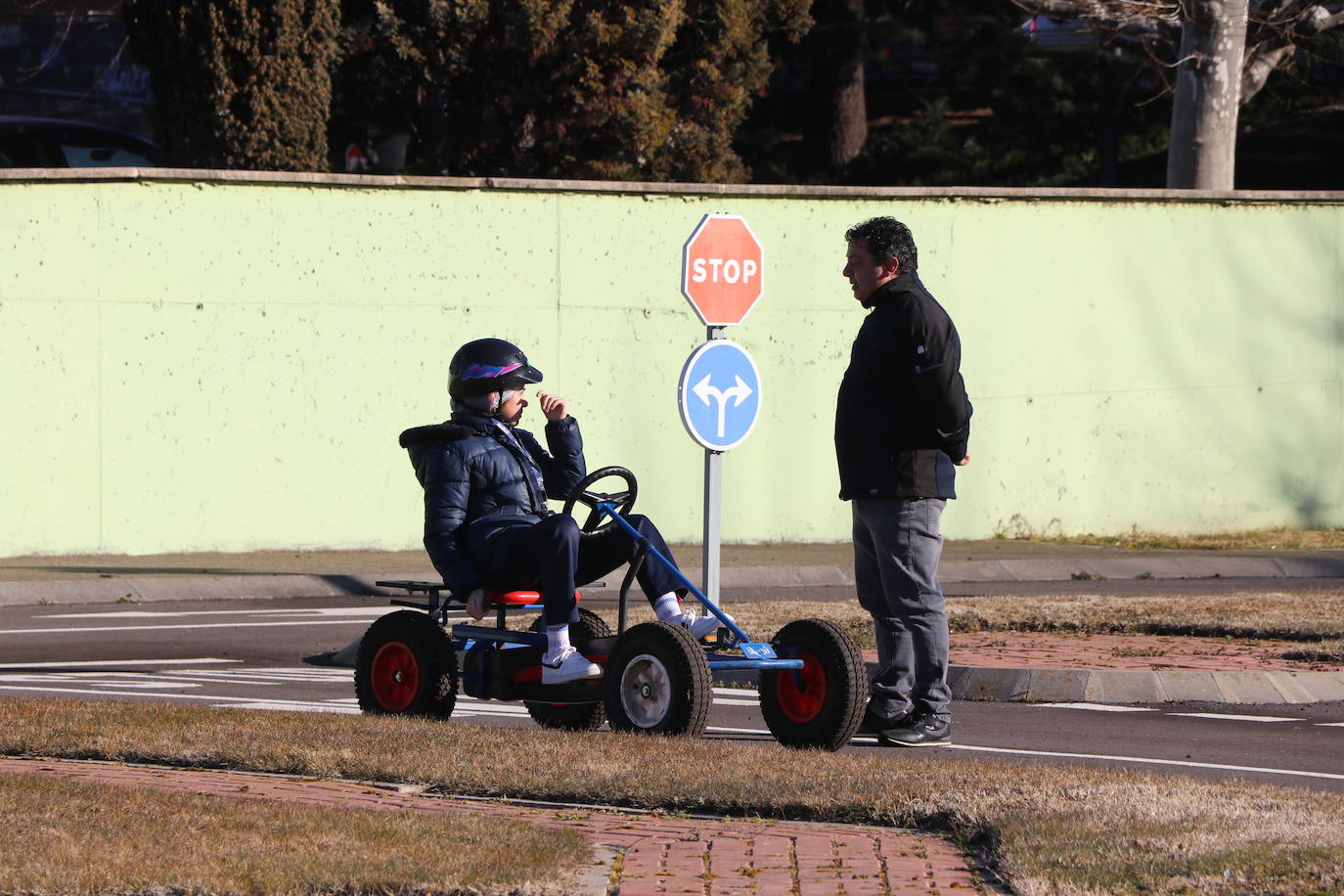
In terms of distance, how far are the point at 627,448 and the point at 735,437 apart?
19.0 feet

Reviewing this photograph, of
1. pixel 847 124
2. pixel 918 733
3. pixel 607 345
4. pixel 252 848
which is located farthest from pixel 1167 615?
pixel 847 124

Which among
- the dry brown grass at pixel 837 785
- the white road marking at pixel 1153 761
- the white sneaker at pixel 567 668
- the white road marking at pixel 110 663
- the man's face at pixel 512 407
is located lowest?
the white road marking at pixel 110 663

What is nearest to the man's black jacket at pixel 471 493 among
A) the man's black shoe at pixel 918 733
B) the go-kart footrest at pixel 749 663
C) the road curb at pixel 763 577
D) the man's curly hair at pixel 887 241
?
the go-kart footrest at pixel 749 663

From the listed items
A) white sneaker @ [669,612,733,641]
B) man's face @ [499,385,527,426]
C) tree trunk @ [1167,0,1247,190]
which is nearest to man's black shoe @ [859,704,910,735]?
white sneaker @ [669,612,733,641]

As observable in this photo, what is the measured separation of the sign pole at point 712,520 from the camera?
1069 centimetres

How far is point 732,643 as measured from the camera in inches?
297

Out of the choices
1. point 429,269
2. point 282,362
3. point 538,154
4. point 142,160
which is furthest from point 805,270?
point 142,160

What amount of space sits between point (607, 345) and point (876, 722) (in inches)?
368

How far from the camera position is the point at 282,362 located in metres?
15.9

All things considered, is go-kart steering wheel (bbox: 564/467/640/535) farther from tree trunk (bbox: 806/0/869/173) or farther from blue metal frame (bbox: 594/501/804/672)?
tree trunk (bbox: 806/0/869/173)

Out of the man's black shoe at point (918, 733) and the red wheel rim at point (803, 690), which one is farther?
the man's black shoe at point (918, 733)

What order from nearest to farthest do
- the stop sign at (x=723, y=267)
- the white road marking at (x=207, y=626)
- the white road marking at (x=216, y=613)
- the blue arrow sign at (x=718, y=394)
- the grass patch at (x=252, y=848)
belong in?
the grass patch at (x=252, y=848)
the blue arrow sign at (x=718, y=394)
the white road marking at (x=207, y=626)
the stop sign at (x=723, y=267)
the white road marking at (x=216, y=613)

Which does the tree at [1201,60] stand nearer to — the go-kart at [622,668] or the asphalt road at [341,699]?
the asphalt road at [341,699]

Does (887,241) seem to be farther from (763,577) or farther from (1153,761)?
(763,577)
